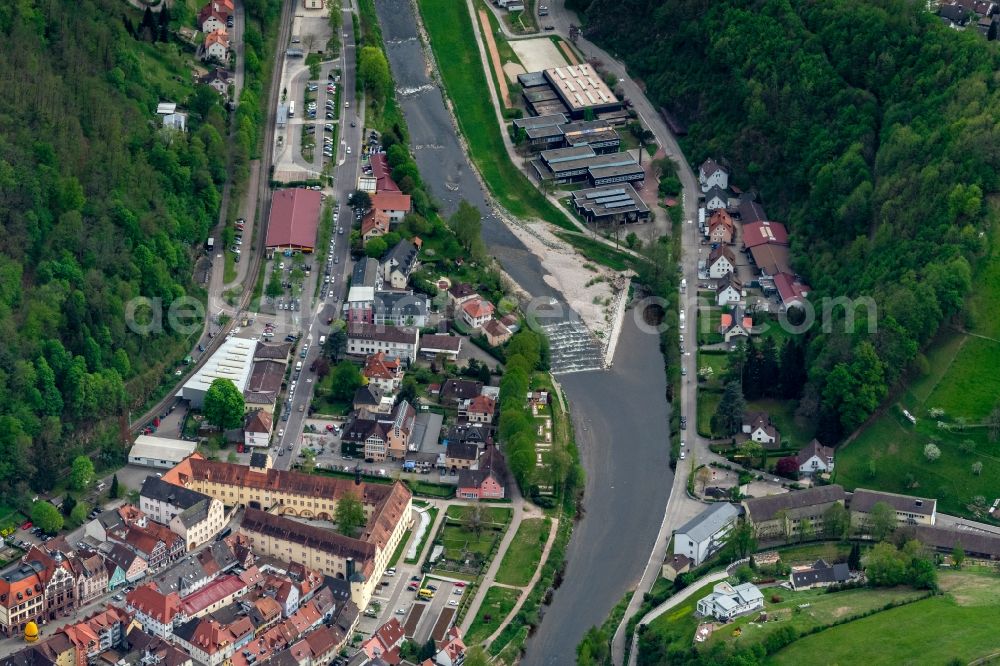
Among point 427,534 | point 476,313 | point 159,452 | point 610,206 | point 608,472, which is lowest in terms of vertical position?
point 427,534

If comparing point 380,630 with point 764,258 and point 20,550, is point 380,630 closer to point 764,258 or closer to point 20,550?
point 20,550

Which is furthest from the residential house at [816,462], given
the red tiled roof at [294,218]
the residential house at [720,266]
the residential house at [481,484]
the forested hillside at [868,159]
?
the red tiled roof at [294,218]

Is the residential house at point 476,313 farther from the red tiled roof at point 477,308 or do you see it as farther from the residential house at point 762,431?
the residential house at point 762,431

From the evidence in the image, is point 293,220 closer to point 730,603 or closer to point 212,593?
point 212,593

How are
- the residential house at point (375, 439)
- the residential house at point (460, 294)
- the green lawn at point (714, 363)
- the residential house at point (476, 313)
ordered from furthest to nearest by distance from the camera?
the residential house at point (460, 294) < the residential house at point (476, 313) < the green lawn at point (714, 363) < the residential house at point (375, 439)

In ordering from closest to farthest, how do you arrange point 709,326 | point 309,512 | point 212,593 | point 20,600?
1. point 20,600
2. point 212,593
3. point 309,512
4. point 709,326

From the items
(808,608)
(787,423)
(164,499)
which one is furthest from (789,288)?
(164,499)

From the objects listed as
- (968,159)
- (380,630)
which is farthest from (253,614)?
(968,159)
